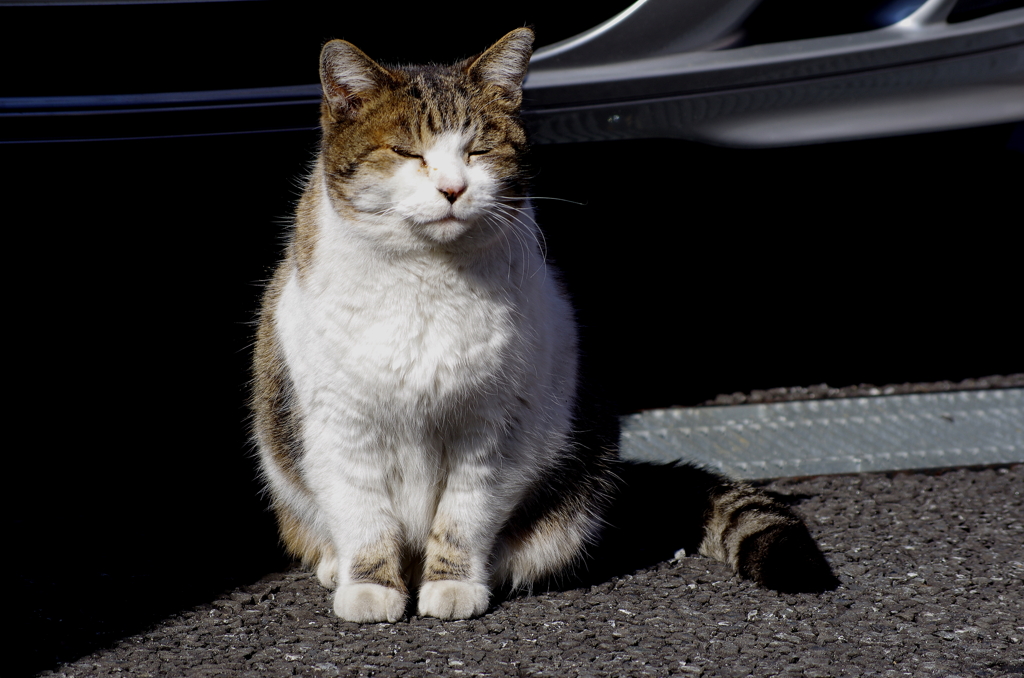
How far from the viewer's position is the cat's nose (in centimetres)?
180

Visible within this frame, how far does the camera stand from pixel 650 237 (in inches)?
150

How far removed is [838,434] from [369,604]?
1.66 m

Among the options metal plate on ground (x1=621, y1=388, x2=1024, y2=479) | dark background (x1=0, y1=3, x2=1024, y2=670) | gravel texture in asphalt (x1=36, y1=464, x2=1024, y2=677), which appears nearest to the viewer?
gravel texture in asphalt (x1=36, y1=464, x2=1024, y2=677)

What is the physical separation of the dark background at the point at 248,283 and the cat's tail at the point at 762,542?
0.43m

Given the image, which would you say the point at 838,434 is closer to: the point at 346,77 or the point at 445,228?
the point at 445,228

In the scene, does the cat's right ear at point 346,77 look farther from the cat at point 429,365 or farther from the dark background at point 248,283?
the dark background at point 248,283

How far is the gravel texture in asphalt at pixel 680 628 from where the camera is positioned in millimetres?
1755

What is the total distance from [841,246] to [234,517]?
9.09 feet

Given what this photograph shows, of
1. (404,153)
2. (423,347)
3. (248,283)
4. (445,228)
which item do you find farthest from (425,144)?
(248,283)

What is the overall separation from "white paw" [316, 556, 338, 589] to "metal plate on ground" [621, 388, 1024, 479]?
39.1 inches

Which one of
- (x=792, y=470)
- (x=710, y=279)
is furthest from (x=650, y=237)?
(x=792, y=470)

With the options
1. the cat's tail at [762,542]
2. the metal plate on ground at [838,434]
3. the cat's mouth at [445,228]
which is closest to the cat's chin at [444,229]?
the cat's mouth at [445,228]

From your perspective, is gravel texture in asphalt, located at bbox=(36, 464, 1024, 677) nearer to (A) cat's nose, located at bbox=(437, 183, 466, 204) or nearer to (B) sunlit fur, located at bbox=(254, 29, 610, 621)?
(B) sunlit fur, located at bbox=(254, 29, 610, 621)

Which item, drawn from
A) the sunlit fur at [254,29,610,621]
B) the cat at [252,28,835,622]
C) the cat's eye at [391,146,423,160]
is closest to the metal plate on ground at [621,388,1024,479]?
the cat at [252,28,835,622]
